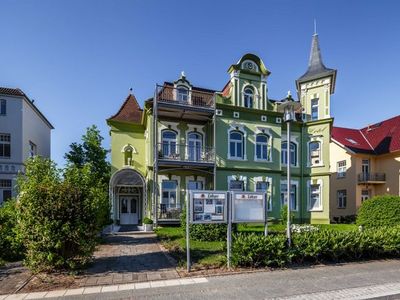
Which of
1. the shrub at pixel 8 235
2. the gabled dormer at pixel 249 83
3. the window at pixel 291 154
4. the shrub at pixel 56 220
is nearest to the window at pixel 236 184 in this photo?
the window at pixel 291 154

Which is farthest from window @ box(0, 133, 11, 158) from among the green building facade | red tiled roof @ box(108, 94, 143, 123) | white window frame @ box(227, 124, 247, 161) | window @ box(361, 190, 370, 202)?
window @ box(361, 190, 370, 202)

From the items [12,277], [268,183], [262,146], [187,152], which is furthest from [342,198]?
[12,277]

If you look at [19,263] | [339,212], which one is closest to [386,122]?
[339,212]

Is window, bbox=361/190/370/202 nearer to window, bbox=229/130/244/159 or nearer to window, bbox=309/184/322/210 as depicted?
window, bbox=309/184/322/210

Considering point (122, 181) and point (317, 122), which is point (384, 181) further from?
point (122, 181)

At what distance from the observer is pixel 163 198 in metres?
18.7

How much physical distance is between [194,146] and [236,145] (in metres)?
2.97

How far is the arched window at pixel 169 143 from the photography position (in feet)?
61.7

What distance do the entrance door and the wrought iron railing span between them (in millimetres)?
20724

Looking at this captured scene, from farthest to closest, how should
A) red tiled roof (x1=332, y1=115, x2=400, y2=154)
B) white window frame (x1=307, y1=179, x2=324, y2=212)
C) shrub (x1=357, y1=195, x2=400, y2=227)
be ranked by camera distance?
1. red tiled roof (x1=332, y1=115, x2=400, y2=154)
2. white window frame (x1=307, y1=179, x2=324, y2=212)
3. shrub (x1=357, y1=195, x2=400, y2=227)

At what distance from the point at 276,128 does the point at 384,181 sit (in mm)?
14371

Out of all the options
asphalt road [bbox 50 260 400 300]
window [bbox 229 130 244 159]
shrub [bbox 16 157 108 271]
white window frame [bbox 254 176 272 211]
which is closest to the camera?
asphalt road [bbox 50 260 400 300]

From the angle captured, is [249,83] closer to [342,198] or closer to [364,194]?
[342,198]

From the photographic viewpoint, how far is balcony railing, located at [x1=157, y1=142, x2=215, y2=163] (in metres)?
18.6
